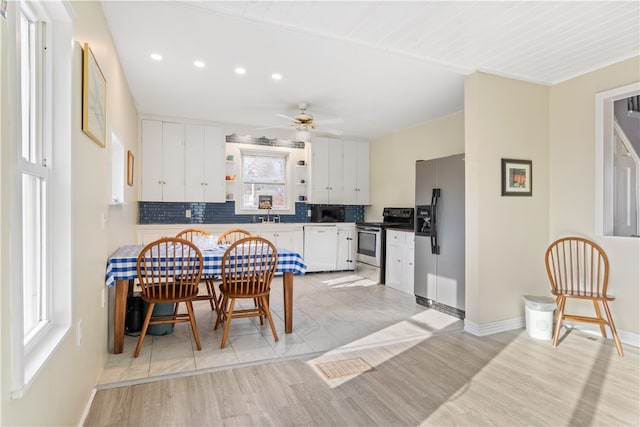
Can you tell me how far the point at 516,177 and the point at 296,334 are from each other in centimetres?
274

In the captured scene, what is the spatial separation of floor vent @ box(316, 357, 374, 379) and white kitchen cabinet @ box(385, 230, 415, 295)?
238cm

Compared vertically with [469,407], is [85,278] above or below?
above

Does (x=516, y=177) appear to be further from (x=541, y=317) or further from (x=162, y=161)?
(x=162, y=161)

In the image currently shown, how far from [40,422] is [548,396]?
275 cm

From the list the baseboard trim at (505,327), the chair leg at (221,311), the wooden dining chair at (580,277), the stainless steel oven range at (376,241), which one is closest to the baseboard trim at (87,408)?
the chair leg at (221,311)

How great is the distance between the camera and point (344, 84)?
4047 millimetres

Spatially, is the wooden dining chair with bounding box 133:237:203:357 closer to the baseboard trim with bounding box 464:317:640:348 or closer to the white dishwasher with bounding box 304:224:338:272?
the baseboard trim with bounding box 464:317:640:348

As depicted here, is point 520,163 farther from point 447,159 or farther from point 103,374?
point 103,374

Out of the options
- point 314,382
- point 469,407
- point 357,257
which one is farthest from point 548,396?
point 357,257

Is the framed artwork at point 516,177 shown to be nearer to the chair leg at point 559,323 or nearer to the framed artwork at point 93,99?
the chair leg at point 559,323

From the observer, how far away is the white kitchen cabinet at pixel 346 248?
6605 mm

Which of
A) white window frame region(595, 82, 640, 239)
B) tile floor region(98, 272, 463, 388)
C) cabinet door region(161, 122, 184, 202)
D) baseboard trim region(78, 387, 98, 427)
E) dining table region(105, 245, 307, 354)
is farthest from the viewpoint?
cabinet door region(161, 122, 184, 202)

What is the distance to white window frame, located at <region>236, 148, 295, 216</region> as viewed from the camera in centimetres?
642

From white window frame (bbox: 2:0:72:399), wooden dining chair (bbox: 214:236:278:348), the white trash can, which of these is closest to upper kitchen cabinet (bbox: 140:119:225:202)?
wooden dining chair (bbox: 214:236:278:348)
